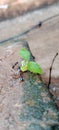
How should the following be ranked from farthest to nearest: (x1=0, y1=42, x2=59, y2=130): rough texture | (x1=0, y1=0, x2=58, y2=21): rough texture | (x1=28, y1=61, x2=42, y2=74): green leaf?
1. (x1=0, y1=0, x2=58, y2=21): rough texture
2. (x1=28, y1=61, x2=42, y2=74): green leaf
3. (x1=0, y1=42, x2=59, y2=130): rough texture

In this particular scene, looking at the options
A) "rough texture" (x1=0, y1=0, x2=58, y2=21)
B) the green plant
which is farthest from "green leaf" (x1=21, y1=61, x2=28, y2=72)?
"rough texture" (x1=0, y1=0, x2=58, y2=21)

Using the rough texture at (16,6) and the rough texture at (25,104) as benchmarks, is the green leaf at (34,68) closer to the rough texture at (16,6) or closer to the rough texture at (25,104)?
the rough texture at (25,104)

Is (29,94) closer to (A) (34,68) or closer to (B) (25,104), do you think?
(B) (25,104)

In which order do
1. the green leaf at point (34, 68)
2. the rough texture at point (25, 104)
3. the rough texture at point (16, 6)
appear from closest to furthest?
the rough texture at point (25, 104), the green leaf at point (34, 68), the rough texture at point (16, 6)

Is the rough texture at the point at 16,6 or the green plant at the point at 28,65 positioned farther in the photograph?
the rough texture at the point at 16,6

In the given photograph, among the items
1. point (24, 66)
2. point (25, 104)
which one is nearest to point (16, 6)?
point (24, 66)

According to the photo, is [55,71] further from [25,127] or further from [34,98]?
[25,127]

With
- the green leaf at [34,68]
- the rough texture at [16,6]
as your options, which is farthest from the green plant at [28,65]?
the rough texture at [16,6]

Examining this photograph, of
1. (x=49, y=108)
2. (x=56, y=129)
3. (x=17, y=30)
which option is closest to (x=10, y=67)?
(x=49, y=108)

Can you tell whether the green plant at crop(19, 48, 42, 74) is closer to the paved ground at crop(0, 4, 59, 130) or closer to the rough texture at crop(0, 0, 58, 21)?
the paved ground at crop(0, 4, 59, 130)

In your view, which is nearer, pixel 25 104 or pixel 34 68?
pixel 25 104

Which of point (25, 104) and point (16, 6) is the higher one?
point (25, 104)

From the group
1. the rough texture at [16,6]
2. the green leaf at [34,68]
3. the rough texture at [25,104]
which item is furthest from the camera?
the rough texture at [16,6]

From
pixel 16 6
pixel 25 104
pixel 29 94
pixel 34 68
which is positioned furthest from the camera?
pixel 16 6
